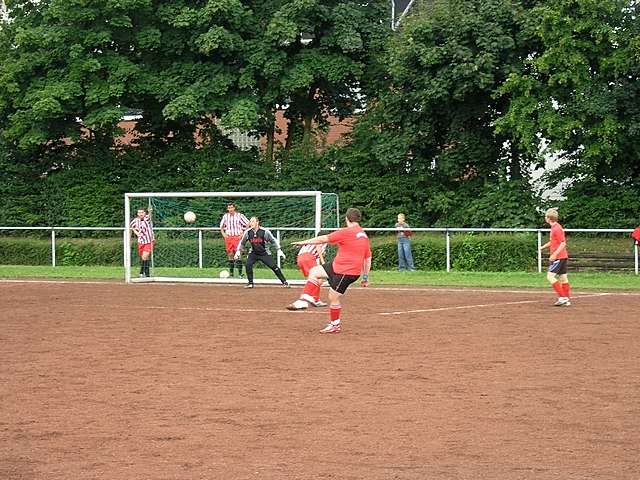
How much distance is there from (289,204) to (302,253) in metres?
10.3

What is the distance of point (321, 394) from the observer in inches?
463

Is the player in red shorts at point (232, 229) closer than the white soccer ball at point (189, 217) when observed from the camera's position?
Yes

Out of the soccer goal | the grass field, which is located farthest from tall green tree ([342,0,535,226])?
the grass field

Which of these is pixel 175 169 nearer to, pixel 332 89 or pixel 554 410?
pixel 332 89

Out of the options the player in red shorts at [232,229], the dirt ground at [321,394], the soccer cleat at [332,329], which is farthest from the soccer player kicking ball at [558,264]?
the player in red shorts at [232,229]

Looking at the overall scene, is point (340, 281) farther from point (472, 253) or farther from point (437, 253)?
point (437, 253)

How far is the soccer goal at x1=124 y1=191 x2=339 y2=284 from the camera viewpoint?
32.1 m

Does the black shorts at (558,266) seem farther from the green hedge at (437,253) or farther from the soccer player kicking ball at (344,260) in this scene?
the green hedge at (437,253)

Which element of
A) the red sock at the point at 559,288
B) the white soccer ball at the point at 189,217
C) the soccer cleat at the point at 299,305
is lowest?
the soccer cleat at the point at 299,305

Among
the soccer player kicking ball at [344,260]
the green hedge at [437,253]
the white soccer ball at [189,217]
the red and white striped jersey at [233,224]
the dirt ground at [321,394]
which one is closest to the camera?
the dirt ground at [321,394]

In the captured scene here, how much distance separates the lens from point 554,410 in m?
10.8

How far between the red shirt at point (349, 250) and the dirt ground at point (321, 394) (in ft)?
3.13

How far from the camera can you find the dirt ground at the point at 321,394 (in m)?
8.73

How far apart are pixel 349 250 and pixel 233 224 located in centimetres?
1291
